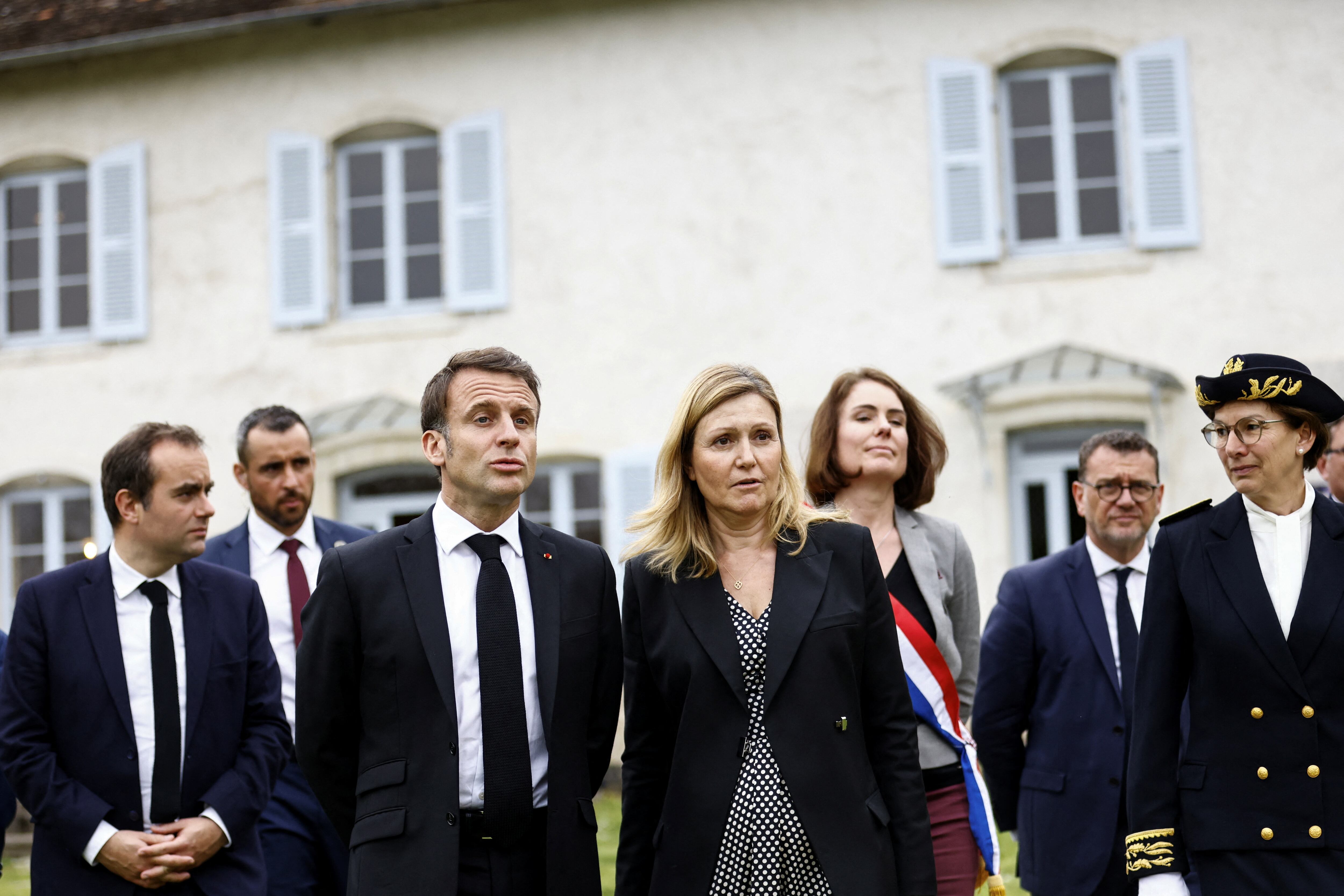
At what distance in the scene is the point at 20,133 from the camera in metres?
13.4

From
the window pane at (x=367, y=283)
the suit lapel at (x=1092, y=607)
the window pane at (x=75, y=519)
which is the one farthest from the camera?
the window pane at (x=75, y=519)

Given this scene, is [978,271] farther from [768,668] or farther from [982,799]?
[768,668]

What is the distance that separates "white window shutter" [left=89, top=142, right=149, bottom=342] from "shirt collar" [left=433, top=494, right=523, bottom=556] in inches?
408

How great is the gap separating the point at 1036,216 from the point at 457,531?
9.18 meters

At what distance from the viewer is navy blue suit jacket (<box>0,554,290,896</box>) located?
4.08m

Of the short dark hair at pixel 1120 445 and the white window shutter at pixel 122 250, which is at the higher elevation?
the white window shutter at pixel 122 250

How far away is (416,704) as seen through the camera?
339cm

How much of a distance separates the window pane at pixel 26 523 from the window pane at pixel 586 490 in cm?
499

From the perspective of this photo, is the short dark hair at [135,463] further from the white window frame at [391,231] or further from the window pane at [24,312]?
the window pane at [24,312]

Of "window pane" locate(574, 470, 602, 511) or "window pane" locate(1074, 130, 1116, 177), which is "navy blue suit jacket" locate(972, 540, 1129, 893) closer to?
"window pane" locate(1074, 130, 1116, 177)

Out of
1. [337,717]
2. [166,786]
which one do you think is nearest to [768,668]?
[337,717]

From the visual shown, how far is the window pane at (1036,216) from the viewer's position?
11.8 meters

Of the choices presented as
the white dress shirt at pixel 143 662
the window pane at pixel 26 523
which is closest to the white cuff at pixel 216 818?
the white dress shirt at pixel 143 662

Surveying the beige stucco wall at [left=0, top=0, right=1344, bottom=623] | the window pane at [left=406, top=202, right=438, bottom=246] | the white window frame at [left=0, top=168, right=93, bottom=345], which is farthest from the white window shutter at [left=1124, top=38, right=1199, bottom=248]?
the white window frame at [left=0, top=168, right=93, bottom=345]
